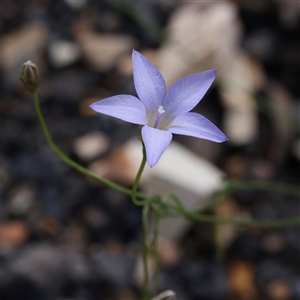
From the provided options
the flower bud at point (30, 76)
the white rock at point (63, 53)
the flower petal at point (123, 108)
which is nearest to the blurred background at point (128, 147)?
the white rock at point (63, 53)

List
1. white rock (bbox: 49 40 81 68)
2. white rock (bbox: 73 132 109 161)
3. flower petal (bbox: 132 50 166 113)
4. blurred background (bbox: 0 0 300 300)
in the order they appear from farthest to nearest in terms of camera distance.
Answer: white rock (bbox: 49 40 81 68) → white rock (bbox: 73 132 109 161) → blurred background (bbox: 0 0 300 300) → flower petal (bbox: 132 50 166 113)

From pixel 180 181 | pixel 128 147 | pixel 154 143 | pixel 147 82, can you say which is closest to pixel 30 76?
pixel 147 82

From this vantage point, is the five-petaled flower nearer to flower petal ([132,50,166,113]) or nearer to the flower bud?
flower petal ([132,50,166,113])

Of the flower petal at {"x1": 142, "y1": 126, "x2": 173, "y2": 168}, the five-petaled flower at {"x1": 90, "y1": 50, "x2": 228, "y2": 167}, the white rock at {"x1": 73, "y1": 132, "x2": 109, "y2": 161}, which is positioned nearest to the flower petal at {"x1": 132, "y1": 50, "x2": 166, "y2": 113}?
the five-petaled flower at {"x1": 90, "y1": 50, "x2": 228, "y2": 167}

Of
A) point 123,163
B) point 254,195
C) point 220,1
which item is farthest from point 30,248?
point 220,1

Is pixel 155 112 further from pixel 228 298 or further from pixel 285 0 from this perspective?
pixel 285 0
